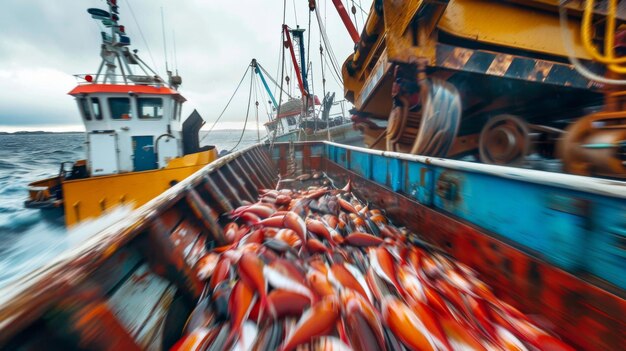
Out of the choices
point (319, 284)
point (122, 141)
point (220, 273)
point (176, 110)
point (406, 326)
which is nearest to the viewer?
point (406, 326)

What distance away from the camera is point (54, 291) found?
2.91 feet

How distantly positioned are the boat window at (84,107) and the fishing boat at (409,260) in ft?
28.4

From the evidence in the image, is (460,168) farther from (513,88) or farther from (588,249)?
(513,88)

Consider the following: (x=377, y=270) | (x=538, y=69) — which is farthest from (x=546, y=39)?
(x=377, y=270)

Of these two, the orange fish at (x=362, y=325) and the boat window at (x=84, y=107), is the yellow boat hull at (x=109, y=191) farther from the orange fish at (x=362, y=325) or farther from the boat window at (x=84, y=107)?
the orange fish at (x=362, y=325)

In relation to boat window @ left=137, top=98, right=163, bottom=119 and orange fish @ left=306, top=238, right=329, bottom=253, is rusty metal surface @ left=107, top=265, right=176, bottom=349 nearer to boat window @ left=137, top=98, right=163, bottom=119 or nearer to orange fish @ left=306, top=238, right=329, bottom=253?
orange fish @ left=306, top=238, right=329, bottom=253

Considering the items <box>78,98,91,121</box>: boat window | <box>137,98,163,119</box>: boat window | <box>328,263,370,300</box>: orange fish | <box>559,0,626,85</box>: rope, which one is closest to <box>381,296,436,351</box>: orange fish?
<box>328,263,370,300</box>: orange fish

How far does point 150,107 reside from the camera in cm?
865

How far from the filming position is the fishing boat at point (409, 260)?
973 millimetres

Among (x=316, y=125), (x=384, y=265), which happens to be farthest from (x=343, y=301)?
(x=316, y=125)

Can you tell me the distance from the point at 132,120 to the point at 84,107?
1.52 meters

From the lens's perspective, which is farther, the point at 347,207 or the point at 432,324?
the point at 347,207

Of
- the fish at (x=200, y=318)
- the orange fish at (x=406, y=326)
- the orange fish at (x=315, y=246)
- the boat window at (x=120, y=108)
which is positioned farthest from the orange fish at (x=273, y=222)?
the boat window at (x=120, y=108)

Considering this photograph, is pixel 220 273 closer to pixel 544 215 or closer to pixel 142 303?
pixel 142 303
